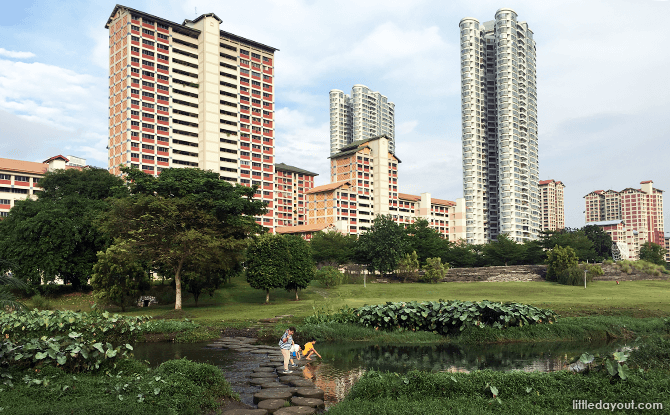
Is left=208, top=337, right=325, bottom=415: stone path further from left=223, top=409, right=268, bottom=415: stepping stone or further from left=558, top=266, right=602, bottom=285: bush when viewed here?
left=558, top=266, right=602, bottom=285: bush

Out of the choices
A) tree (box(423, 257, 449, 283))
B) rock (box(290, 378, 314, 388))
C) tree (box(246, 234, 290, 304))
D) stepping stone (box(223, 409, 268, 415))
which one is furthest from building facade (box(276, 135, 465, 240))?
stepping stone (box(223, 409, 268, 415))

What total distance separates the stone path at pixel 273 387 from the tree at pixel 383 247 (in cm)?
5346

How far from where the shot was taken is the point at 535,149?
167 meters

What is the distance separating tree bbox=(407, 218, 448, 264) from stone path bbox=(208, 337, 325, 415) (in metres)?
69.3

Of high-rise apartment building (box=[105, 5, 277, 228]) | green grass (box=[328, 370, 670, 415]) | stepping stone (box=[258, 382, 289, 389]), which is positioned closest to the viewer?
green grass (box=[328, 370, 670, 415])

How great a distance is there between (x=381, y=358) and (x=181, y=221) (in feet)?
71.9

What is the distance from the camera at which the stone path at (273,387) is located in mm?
12406

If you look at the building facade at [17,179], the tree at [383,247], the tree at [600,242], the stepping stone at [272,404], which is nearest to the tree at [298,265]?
the tree at [383,247]

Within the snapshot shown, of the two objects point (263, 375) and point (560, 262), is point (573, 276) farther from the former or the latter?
point (263, 375)

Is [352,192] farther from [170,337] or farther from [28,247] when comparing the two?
[170,337]

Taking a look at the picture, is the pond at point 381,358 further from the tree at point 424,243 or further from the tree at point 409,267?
the tree at point 424,243

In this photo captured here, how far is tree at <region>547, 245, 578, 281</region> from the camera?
68.8 metres

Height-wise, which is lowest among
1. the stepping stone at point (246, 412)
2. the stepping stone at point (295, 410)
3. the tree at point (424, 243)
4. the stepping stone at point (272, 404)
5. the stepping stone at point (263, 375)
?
the stepping stone at point (263, 375)

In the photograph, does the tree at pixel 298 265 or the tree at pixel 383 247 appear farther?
the tree at pixel 383 247
